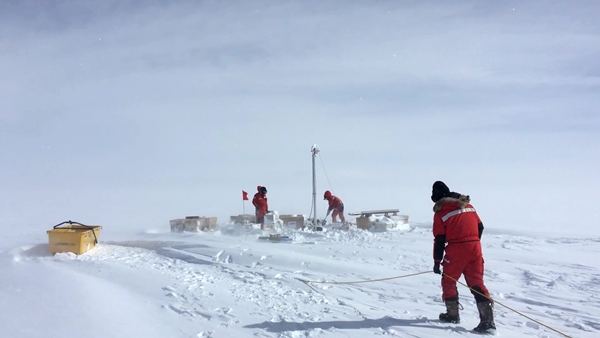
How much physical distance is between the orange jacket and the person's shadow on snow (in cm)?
78

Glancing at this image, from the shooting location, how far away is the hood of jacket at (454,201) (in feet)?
17.0

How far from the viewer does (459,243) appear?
5.11 metres

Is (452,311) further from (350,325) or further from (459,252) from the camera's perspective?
(350,325)

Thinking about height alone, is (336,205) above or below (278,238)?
above

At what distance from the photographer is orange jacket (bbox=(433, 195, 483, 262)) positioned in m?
5.10

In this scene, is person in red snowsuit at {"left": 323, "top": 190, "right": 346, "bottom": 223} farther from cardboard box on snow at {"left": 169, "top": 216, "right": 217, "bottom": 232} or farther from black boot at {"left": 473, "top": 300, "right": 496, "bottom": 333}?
black boot at {"left": 473, "top": 300, "right": 496, "bottom": 333}

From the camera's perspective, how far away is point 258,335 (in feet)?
15.1

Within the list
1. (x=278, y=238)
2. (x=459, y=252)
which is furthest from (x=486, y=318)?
(x=278, y=238)

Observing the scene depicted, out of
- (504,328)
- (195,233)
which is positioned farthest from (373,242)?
(504,328)

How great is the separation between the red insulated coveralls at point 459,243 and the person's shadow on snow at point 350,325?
0.38 meters

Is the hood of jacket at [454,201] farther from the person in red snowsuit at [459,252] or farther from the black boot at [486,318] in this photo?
the black boot at [486,318]

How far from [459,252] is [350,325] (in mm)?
1506

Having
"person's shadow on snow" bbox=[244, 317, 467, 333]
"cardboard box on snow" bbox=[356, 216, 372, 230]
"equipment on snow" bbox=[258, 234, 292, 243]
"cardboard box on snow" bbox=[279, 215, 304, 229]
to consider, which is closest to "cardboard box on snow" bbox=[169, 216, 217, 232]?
"cardboard box on snow" bbox=[279, 215, 304, 229]

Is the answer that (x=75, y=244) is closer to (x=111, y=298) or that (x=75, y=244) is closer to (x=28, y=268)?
(x=28, y=268)
